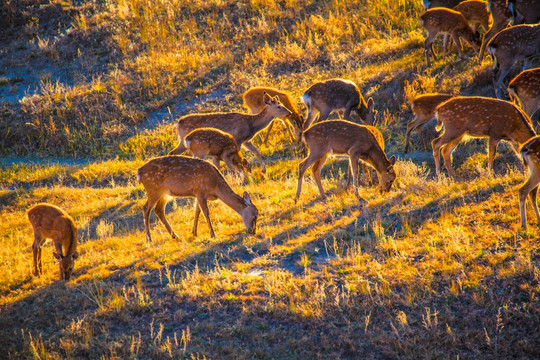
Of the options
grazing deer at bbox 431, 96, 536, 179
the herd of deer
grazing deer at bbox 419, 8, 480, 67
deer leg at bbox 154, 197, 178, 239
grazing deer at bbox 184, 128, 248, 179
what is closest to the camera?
the herd of deer

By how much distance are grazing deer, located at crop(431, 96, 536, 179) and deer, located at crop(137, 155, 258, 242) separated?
4865 millimetres

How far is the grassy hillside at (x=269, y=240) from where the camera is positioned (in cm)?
707

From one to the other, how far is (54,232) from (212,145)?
192 inches

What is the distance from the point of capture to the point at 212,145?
13.8m

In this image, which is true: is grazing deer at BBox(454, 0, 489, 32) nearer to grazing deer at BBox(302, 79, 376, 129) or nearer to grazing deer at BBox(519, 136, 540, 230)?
grazing deer at BBox(302, 79, 376, 129)

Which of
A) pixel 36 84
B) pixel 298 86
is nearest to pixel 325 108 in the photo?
pixel 298 86

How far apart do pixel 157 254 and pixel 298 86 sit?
12.5 metres

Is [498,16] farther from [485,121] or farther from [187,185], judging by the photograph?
[187,185]

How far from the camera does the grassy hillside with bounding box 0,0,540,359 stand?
23.2 ft

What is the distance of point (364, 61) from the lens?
864 inches

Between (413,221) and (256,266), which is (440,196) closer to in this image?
(413,221)

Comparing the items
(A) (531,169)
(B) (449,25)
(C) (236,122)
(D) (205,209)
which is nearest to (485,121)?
(A) (531,169)

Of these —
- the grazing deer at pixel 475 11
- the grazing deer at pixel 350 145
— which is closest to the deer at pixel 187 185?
the grazing deer at pixel 350 145

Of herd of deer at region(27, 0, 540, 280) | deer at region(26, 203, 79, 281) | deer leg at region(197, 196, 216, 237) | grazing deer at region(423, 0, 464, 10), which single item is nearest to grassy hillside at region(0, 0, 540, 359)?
deer leg at region(197, 196, 216, 237)
